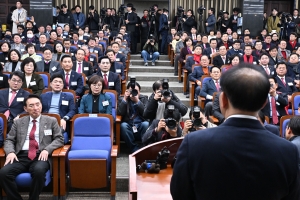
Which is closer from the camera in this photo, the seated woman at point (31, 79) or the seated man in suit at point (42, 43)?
the seated woman at point (31, 79)

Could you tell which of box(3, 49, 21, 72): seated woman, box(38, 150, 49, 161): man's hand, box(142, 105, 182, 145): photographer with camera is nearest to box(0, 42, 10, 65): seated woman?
box(3, 49, 21, 72): seated woman

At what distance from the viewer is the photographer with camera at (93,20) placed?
10.1 meters

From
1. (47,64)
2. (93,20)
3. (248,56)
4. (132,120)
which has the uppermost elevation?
(93,20)

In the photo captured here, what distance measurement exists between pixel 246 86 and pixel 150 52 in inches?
288

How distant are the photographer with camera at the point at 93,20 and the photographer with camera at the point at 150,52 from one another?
7.71 feet

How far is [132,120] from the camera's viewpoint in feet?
14.4

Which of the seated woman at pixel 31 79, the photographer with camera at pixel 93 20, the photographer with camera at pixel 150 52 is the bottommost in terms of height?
the seated woman at pixel 31 79

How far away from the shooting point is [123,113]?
4348 millimetres

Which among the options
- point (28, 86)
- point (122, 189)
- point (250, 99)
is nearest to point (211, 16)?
point (28, 86)

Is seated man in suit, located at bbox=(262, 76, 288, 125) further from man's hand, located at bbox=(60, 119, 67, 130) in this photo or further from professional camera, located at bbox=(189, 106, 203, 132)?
man's hand, located at bbox=(60, 119, 67, 130)

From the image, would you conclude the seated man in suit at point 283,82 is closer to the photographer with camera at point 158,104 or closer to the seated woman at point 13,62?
the photographer with camera at point 158,104

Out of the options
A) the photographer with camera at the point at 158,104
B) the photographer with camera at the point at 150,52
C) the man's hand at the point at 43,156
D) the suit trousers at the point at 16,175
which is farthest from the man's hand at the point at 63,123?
the photographer with camera at the point at 150,52

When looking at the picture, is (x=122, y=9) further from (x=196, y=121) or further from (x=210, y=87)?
(x=196, y=121)

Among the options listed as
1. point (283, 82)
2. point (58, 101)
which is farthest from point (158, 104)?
point (283, 82)
